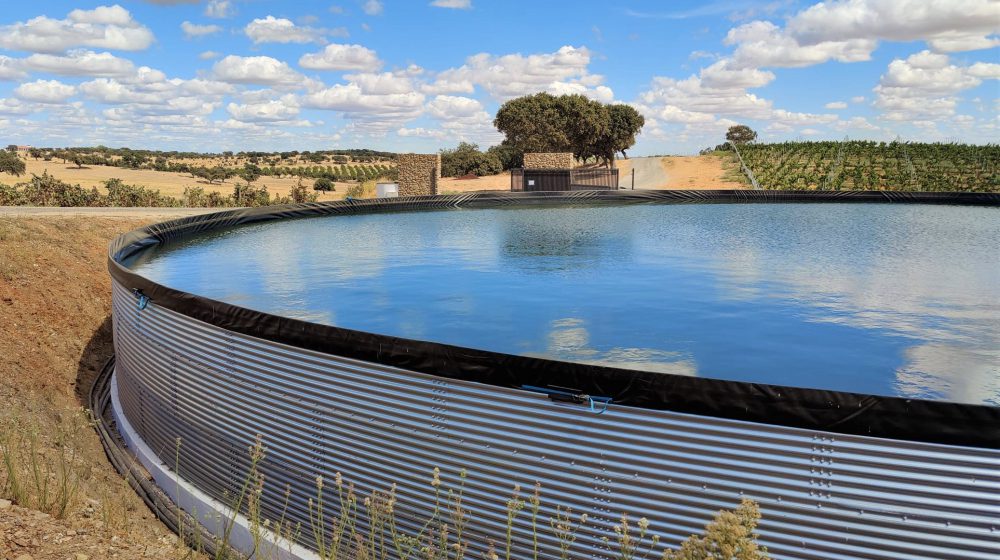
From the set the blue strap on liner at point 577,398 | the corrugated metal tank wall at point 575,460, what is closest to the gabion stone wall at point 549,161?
the corrugated metal tank wall at point 575,460

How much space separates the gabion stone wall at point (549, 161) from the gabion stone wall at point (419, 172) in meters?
4.07

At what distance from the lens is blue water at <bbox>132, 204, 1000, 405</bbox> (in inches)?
228

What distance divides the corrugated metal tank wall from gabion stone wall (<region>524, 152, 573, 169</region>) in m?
25.2

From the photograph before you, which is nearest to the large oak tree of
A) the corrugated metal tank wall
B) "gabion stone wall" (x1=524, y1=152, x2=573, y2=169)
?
"gabion stone wall" (x1=524, y1=152, x2=573, y2=169)

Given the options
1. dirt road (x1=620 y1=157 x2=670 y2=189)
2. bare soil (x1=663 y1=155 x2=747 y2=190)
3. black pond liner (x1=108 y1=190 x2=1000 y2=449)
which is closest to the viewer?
black pond liner (x1=108 y1=190 x2=1000 y2=449)

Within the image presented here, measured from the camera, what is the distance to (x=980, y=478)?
3344 mm

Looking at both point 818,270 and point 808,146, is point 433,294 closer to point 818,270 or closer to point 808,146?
point 818,270

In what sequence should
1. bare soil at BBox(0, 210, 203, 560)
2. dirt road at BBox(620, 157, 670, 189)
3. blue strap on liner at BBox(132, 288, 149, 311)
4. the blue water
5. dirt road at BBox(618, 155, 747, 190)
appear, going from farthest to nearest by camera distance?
dirt road at BBox(620, 157, 670, 189) < dirt road at BBox(618, 155, 747, 190) < blue strap on liner at BBox(132, 288, 149, 311) < the blue water < bare soil at BBox(0, 210, 203, 560)

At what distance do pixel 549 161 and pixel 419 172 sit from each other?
5.57m

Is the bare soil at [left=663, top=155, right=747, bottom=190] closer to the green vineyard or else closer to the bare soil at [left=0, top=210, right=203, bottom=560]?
the green vineyard

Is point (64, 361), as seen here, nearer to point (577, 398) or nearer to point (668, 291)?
point (668, 291)

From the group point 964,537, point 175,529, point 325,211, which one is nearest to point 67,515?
point 175,529

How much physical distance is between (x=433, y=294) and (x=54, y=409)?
4887 mm

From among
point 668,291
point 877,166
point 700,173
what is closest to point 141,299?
point 668,291
